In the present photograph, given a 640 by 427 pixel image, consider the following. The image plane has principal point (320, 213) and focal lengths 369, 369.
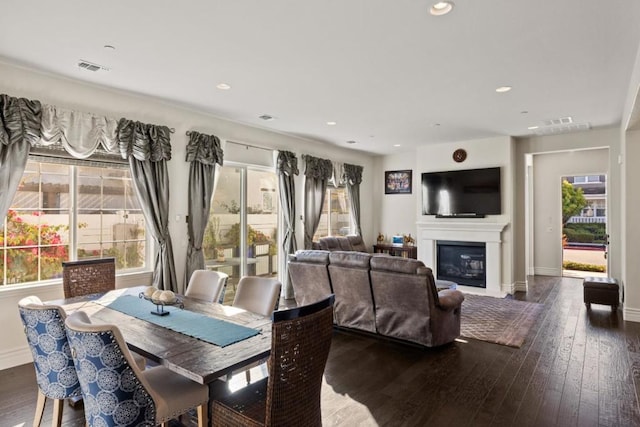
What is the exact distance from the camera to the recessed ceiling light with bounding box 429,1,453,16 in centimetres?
240

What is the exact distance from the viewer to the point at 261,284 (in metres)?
3.00

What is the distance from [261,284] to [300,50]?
6.49 feet

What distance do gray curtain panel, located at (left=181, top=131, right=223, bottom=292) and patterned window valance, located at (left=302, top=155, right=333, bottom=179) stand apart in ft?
6.93

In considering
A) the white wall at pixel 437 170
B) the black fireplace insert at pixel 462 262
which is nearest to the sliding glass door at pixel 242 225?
the white wall at pixel 437 170

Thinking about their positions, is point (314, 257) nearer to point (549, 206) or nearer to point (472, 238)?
point (472, 238)

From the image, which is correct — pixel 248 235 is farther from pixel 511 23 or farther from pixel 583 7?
pixel 583 7

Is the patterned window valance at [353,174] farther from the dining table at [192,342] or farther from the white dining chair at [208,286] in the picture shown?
the dining table at [192,342]

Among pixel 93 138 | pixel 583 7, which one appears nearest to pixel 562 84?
pixel 583 7

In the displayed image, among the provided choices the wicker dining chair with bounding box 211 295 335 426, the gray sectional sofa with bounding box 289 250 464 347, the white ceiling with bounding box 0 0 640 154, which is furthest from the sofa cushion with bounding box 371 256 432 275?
the wicker dining chair with bounding box 211 295 335 426

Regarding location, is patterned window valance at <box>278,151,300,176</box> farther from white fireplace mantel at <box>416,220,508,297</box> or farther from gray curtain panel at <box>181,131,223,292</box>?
white fireplace mantel at <box>416,220,508,297</box>

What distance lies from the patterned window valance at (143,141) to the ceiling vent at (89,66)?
0.72 metres

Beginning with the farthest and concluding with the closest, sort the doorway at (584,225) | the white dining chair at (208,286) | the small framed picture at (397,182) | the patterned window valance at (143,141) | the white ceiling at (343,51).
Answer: the doorway at (584,225) < the small framed picture at (397,182) < the patterned window valance at (143,141) < the white dining chair at (208,286) < the white ceiling at (343,51)

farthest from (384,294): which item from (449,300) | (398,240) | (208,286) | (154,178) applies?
(398,240)

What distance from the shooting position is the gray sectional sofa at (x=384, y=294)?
3.68m
